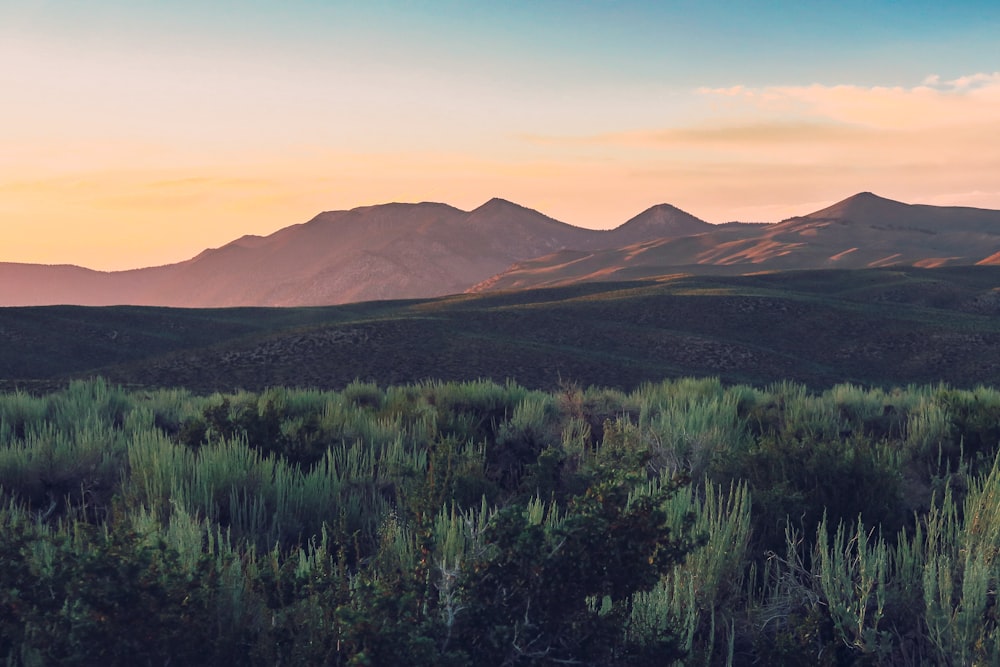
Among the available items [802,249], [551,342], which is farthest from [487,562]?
[802,249]

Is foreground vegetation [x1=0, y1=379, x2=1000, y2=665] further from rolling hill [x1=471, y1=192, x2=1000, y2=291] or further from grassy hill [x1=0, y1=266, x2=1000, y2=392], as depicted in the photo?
rolling hill [x1=471, y1=192, x2=1000, y2=291]

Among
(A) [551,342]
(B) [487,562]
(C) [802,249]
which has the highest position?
(C) [802,249]

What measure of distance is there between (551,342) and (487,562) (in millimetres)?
32428

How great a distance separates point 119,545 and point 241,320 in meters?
42.8

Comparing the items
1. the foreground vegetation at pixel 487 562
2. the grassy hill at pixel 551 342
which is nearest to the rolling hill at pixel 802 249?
the grassy hill at pixel 551 342

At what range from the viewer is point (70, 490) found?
24.4ft

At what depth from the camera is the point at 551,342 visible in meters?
36.4

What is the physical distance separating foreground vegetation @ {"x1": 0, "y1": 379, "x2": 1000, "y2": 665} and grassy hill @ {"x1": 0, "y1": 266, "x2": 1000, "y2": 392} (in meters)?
→ 14.4

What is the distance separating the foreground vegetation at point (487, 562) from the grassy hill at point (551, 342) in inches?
566

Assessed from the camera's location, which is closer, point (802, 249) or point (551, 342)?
point (551, 342)

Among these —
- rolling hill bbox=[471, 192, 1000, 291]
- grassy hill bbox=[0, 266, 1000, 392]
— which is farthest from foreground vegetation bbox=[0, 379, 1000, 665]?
rolling hill bbox=[471, 192, 1000, 291]

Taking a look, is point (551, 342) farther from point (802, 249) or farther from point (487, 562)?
point (802, 249)

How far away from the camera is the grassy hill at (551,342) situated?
28812 mm

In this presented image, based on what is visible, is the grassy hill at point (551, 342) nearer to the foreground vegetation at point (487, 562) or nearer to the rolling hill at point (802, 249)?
the foreground vegetation at point (487, 562)
